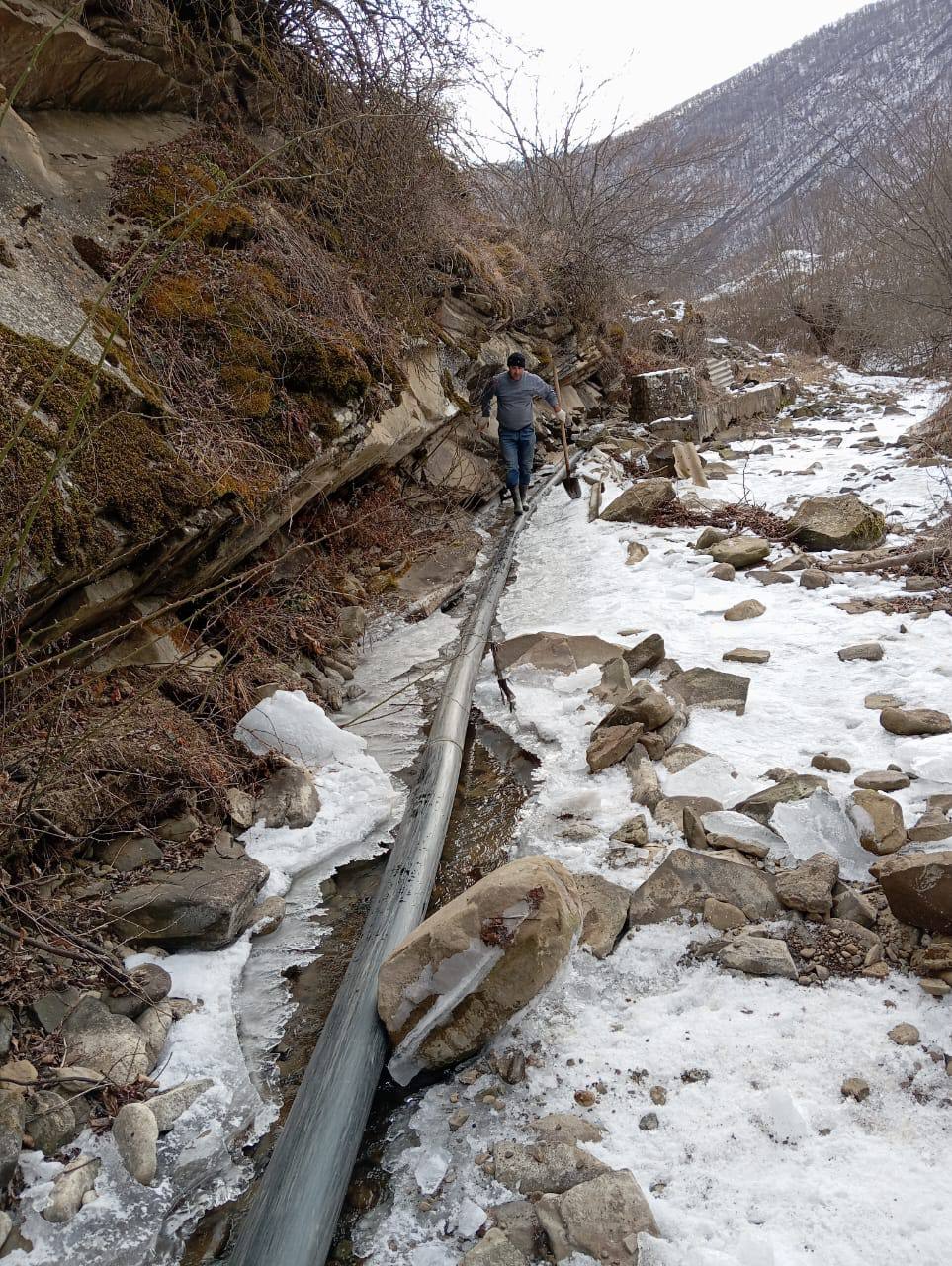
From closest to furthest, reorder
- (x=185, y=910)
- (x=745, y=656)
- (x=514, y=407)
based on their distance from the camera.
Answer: (x=185, y=910) → (x=745, y=656) → (x=514, y=407)

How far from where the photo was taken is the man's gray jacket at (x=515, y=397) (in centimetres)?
952

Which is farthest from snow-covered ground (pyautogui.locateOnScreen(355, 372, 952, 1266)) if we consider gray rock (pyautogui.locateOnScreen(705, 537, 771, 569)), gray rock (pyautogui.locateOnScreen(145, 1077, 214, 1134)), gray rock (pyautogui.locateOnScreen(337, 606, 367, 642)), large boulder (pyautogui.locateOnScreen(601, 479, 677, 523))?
large boulder (pyautogui.locateOnScreen(601, 479, 677, 523))

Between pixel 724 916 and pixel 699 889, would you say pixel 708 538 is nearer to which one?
pixel 699 889

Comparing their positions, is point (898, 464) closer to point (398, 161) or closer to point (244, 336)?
point (398, 161)

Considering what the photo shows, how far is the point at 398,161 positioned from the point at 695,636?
18.7 feet

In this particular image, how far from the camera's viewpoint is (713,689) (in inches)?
171

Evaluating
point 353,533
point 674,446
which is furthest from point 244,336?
point 674,446

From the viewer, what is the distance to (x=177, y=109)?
6301 mm

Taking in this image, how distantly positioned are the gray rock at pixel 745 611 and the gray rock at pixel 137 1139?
446 cm

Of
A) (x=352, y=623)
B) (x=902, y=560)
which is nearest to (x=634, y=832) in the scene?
(x=352, y=623)

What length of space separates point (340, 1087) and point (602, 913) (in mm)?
1067

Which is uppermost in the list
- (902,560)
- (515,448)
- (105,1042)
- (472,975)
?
(515,448)

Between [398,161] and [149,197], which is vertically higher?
[398,161]

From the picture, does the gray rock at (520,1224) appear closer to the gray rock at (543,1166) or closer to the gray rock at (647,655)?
the gray rock at (543,1166)
